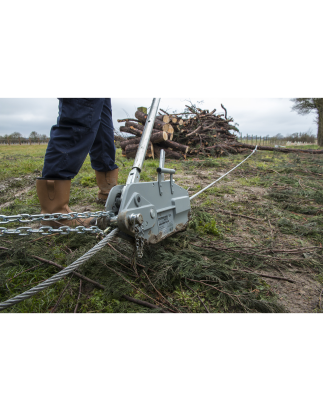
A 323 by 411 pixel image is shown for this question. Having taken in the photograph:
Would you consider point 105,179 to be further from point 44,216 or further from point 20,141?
point 20,141

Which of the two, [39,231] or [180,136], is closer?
[39,231]

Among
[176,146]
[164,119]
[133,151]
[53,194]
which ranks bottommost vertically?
[53,194]

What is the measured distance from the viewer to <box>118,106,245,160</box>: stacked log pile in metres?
7.56

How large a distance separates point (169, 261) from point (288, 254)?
1.11m

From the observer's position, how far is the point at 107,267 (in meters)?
1.63

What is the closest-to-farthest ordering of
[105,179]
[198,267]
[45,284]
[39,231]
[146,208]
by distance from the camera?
[45,284]
[39,231]
[146,208]
[198,267]
[105,179]

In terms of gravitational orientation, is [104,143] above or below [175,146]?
below

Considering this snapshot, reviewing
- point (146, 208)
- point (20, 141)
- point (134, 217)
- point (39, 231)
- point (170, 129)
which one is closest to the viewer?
point (39, 231)

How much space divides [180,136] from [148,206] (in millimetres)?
7267

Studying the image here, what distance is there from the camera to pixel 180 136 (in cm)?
832

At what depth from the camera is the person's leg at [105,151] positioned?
8.54 feet

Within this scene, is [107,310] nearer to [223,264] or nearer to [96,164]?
[223,264]

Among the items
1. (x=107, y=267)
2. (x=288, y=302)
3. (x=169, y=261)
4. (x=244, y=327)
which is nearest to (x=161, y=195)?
(x=169, y=261)

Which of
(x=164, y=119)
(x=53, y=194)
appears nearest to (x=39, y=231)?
(x=53, y=194)
